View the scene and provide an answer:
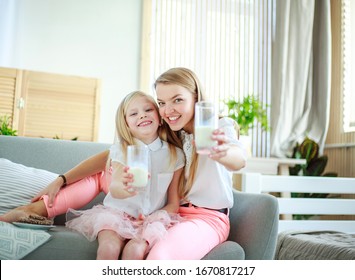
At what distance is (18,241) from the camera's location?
112 cm

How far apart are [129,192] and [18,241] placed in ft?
Result: 1.13

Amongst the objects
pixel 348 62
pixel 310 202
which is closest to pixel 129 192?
pixel 310 202

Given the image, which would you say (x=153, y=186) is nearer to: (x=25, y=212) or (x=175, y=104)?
(x=175, y=104)

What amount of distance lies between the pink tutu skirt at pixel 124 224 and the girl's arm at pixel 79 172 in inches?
6.9

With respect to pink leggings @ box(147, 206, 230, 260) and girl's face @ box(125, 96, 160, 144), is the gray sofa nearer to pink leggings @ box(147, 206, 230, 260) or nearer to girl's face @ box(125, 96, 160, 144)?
pink leggings @ box(147, 206, 230, 260)

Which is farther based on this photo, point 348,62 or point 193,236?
point 348,62

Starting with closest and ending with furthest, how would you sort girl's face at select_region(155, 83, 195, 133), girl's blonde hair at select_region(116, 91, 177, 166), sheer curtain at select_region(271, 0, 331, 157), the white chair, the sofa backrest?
girl's face at select_region(155, 83, 195, 133) < girl's blonde hair at select_region(116, 91, 177, 166) < the sofa backrest < the white chair < sheer curtain at select_region(271, 0, 331, 157)

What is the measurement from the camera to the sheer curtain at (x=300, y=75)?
3.38m

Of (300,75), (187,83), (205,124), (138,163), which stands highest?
(300,75)

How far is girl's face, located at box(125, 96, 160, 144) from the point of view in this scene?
55.1 inches

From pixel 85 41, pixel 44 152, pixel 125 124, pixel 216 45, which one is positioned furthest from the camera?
pixel 216 45

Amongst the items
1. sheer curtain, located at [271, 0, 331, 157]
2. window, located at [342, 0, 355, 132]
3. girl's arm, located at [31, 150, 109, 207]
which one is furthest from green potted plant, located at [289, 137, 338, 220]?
girl's arm, located at [31, 150, 109, 207]

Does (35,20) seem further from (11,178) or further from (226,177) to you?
(226,177)
